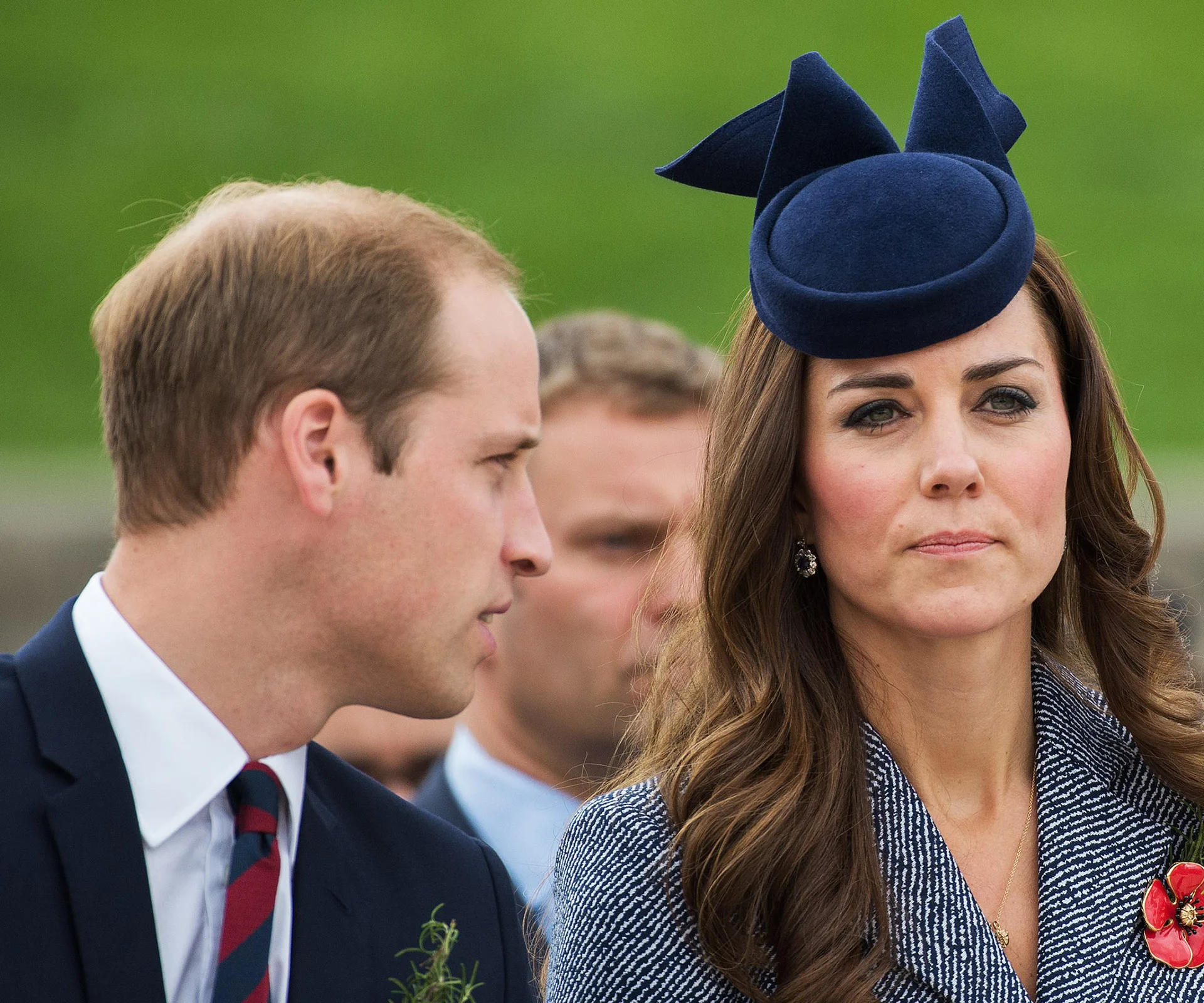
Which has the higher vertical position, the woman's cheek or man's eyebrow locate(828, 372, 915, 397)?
man's eyebrow locate(828, 372, 915, 397)

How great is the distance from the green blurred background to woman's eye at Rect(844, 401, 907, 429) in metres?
A: 8.17

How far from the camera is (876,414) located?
11.1ft

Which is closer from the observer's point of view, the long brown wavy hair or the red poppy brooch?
the long brown wavy hair

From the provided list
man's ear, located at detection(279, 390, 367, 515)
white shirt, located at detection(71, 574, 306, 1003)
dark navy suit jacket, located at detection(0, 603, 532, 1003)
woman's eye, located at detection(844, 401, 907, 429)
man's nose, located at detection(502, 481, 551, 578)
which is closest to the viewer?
dark navy suit jacket, located at detection(0, 603, 532, 1003)

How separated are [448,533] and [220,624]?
382 millimetres

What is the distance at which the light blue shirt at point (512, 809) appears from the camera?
4566mm

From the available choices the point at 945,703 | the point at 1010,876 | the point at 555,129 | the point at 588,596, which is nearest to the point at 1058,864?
the point at 1010,876

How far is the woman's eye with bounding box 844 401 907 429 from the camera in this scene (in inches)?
132

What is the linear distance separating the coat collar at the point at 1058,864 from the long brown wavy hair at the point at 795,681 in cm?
5

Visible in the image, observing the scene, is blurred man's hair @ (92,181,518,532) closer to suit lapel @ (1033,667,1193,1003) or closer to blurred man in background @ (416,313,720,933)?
suit lapel @ (1033,667,1193,1003)

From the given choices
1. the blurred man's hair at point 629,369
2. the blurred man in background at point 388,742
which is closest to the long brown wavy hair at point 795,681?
the blurred man's hair at point 629,369

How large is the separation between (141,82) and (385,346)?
451 inches

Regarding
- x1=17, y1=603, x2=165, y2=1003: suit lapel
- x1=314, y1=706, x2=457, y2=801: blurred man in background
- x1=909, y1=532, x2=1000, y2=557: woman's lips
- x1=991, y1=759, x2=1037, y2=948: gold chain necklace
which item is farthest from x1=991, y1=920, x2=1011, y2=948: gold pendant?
x1=314, y1=706, x2=457, y2=801: blurred man in background

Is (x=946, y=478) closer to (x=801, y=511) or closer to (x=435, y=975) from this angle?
(x=801, y=511)
